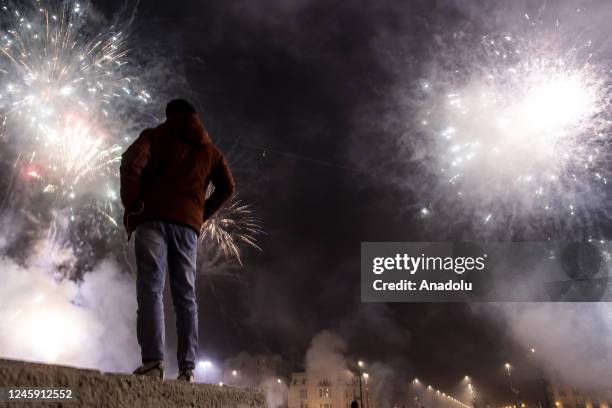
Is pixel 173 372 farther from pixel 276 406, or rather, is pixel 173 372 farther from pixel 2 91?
pixel 276 406

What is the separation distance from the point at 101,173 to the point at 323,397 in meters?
59.8

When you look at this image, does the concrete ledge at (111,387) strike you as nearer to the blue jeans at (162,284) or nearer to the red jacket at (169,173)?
the blue jeans at (162,284)

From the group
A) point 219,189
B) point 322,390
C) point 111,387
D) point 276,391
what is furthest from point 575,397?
point 111,387

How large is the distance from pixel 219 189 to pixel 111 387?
2.41 meters

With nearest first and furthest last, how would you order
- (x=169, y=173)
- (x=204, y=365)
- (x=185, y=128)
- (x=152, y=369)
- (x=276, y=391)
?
(x=152, y=369) < (x=169, y=173) < (x=185, y=128) < (x=204, y=365) < (x=276, y=391)

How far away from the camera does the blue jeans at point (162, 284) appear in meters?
2.95

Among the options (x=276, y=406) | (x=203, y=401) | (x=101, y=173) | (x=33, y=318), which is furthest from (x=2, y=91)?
(x=276, y=406)

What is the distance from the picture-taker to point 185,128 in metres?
3.64

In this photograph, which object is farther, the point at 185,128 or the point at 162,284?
the point at 185,128

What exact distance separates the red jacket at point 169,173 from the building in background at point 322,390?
71573 millimetres

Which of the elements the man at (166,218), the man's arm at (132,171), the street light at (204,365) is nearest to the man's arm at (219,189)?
the man at (166,218)

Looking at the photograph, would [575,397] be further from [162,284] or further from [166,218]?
[166,218]

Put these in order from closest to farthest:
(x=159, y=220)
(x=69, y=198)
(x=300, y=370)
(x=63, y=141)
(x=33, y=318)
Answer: (x=159, y=220) → (x=63, y=141) → (x=69, y=198) → (x=33, y=318) → (x=300, y=370)

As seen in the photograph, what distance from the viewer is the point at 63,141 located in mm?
19344
